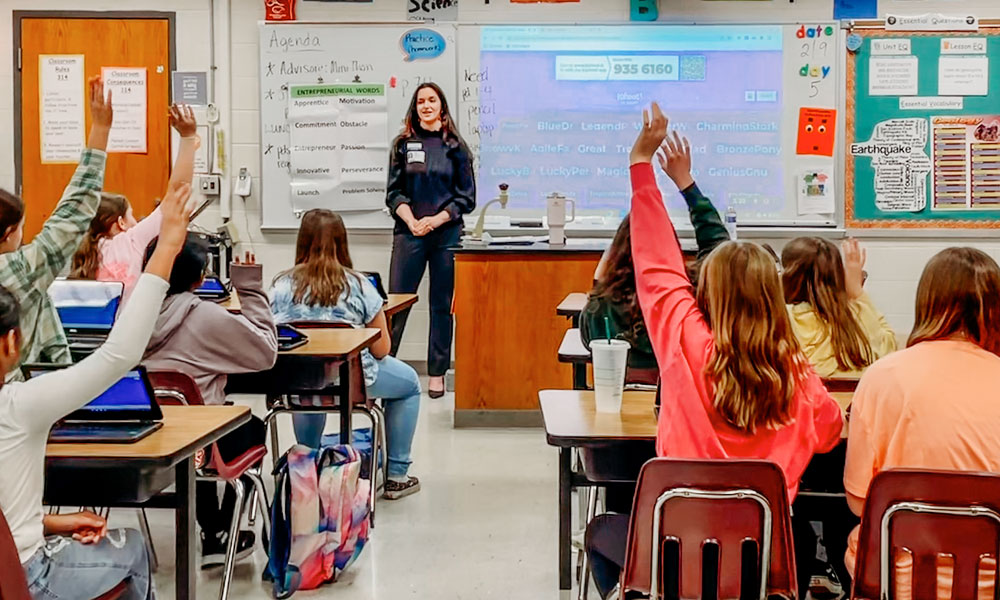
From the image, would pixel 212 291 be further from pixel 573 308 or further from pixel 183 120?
pixel 183 120

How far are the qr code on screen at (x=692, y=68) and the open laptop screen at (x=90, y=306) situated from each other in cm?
449

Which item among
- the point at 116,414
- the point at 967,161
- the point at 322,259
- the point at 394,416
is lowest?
the point at 394,416

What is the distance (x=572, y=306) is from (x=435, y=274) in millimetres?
2079

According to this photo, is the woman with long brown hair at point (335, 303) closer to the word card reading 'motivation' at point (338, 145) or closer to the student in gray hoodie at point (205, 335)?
the student in gray hoodie at point (205, 335)

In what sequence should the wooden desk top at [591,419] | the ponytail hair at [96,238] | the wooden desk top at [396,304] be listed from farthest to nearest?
1. the wooden desk top at [396,304]
2. the ponytail hair at [96,238]
3. the wooden desk top at [591,419]

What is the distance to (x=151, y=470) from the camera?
2035 mm

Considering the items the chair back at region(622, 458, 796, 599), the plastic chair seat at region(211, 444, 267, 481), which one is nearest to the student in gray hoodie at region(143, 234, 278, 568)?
the plastic chair seat at region(211, 444, 267, 481)

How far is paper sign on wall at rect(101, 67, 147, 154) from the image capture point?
679 cm

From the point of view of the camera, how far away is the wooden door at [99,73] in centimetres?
677

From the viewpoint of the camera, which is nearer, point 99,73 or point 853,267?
point 853,267

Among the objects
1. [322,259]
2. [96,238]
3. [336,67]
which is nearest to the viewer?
[96,238]

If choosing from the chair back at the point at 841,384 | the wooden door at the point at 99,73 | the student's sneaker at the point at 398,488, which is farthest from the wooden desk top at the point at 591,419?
the wooden door at the point at 99,73

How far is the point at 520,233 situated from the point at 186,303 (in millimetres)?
3748

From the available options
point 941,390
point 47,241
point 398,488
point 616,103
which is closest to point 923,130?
point 616,103
